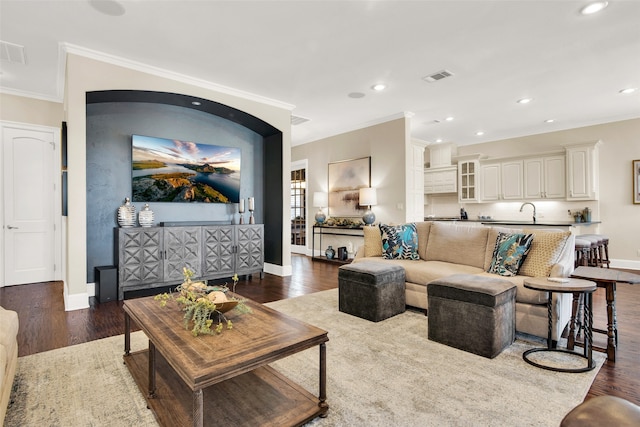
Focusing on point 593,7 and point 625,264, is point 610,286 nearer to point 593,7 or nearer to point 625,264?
point 593,7

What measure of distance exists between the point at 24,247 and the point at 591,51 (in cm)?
802

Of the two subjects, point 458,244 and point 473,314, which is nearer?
point 473,314

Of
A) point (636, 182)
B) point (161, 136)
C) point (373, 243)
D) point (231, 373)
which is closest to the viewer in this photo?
point (231, 373)

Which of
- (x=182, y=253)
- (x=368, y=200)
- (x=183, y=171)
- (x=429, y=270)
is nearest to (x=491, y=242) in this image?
(x=429, y=270)

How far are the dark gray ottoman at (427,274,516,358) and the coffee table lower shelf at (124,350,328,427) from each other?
4.48ft

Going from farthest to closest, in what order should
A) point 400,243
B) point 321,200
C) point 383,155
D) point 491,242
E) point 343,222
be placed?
point 321,200 → point 343,222 → point 383,155 → point 400,243 → point 491,242

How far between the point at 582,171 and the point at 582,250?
2.53 meters

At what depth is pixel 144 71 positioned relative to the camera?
4.08 meters

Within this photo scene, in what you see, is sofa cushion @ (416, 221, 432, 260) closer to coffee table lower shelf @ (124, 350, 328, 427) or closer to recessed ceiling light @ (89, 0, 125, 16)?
coffee table lower shelf @ (124, 350, 328, 427)

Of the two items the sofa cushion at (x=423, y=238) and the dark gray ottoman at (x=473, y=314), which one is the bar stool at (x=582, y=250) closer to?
the sofa cushion at (x=423, y=238)

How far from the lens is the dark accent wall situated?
4195mm

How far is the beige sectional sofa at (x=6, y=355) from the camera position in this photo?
A: 5.12 ft

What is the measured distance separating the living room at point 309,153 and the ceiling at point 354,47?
19 cm

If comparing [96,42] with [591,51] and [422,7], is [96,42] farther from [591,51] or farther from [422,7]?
[591,51]
